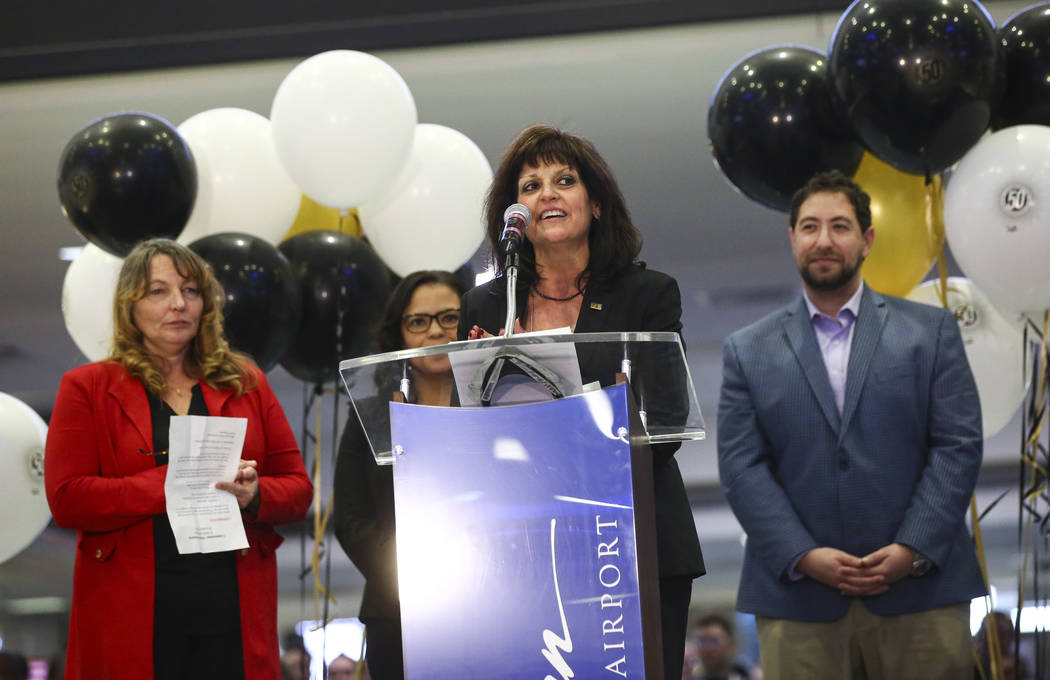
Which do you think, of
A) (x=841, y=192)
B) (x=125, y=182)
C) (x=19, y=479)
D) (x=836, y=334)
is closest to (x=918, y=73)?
(x=841, y=192)

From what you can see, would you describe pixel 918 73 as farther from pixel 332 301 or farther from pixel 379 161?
pixel 332 301

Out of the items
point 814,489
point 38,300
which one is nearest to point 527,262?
point 814,489

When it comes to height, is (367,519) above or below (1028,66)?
below

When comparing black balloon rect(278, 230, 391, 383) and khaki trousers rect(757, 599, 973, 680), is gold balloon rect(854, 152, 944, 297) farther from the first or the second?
black balloon rect(278, 230, 391, 383)

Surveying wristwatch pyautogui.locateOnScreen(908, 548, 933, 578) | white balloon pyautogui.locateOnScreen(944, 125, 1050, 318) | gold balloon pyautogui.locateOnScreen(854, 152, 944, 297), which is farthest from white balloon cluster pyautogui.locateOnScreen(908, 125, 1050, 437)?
wristwatch pyautogui.locateOnScreen(908, 548, 933, 578)

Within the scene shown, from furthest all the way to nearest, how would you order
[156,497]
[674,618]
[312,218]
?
1. [312,218]
2. [156,497]
3. [674,618]

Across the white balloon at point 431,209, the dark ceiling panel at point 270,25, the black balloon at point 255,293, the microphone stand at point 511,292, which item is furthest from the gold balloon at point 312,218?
the microphone stand at point 511,292

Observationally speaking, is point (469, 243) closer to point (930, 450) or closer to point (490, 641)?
point (930, 450)

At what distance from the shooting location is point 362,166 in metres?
3.62

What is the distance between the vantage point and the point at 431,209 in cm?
391

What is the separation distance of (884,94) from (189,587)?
7.34ft

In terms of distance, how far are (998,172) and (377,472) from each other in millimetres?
1980

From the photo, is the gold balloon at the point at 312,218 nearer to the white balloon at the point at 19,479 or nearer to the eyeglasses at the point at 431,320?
the white balloon at the point at 19,479

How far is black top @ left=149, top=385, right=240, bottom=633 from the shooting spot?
2.40m
